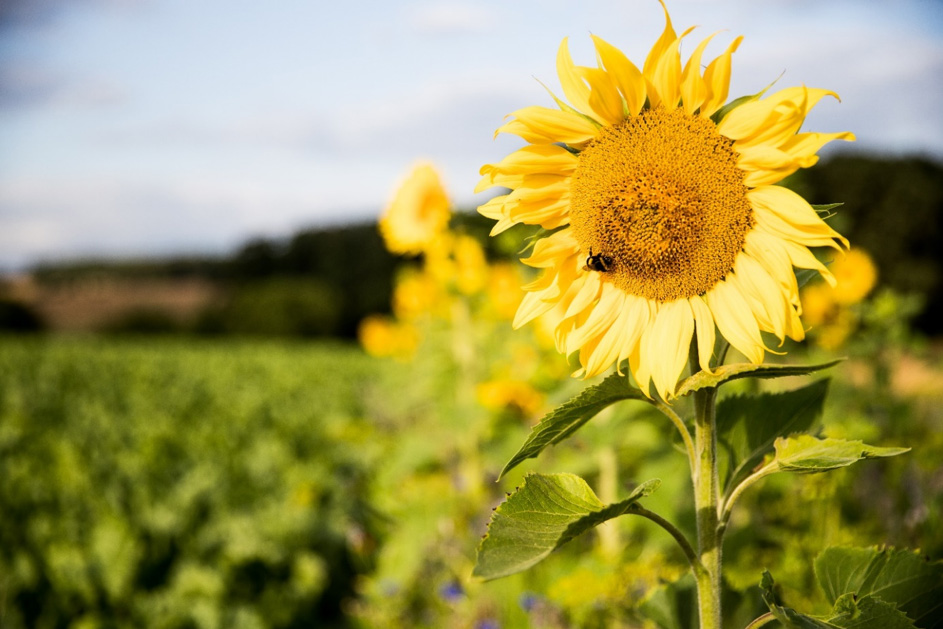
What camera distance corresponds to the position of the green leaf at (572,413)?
985 mm

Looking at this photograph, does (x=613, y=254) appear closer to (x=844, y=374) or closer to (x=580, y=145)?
(x=580, y=145)

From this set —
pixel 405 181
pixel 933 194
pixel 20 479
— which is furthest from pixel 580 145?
pixel 933 194

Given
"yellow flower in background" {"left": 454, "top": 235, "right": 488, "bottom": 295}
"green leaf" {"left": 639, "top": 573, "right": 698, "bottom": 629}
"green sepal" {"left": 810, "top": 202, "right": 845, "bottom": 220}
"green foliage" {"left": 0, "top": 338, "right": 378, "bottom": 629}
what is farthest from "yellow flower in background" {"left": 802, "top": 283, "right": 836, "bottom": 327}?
"green sepal" {"left": 810, "top": 202, "right": 845, "bottom": 220}

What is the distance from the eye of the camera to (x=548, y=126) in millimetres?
1062

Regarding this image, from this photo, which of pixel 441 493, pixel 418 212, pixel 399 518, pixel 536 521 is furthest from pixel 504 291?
pixel 536 521

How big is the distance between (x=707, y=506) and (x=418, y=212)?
9.12 feet

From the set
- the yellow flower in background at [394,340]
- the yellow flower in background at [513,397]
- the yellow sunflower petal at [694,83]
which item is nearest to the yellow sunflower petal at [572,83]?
the yellow sunflower petal at [694,83]

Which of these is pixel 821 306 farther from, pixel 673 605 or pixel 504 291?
pixel 673 605

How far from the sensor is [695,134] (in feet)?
3.37

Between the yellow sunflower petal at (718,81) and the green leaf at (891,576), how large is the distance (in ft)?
2.34

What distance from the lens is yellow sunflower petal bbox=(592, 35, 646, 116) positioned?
1021mm

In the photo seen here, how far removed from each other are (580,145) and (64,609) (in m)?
4.21

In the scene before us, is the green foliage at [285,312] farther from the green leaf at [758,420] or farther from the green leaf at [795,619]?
the green leaf at [795,619]

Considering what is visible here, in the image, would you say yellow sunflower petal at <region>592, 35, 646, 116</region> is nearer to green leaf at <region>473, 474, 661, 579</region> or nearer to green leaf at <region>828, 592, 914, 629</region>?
green leaf at <region>473, 474, 661, 579</region>
